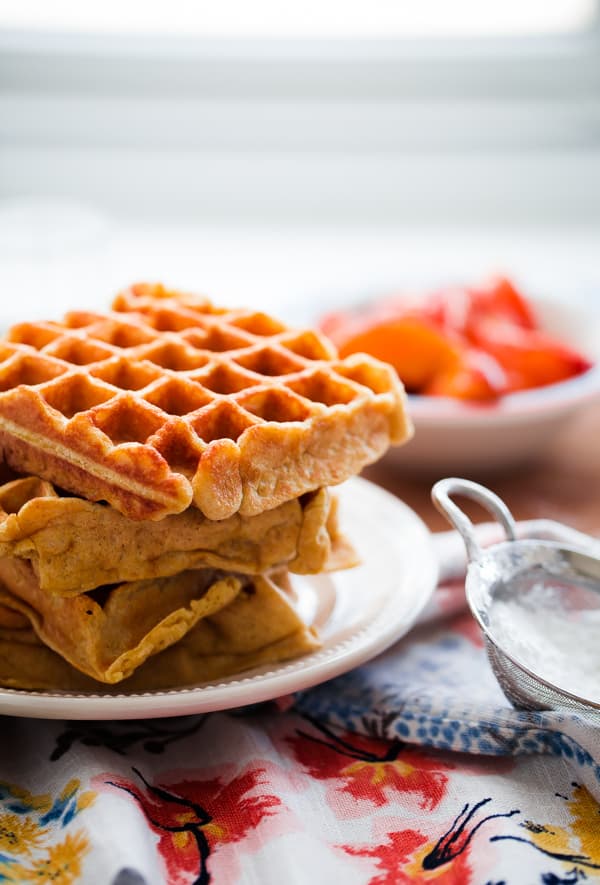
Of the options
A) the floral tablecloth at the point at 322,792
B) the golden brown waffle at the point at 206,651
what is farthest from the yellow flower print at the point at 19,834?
the golden brown waffle at the point at 206,651

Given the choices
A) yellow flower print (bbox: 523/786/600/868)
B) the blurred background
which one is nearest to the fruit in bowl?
yellow flower print (bbox: 523/786/600/868)

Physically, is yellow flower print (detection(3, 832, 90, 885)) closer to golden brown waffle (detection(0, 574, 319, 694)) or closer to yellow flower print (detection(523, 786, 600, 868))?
golden brown waffle (detection(0, 574, 319, 694))

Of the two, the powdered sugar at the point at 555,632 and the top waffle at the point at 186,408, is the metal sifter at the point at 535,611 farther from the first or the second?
the top waffle at the point at 186,408

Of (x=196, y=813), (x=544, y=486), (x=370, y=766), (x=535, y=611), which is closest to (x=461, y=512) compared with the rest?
(x=535, y=611)

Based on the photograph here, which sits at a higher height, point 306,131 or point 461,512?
point 306,131

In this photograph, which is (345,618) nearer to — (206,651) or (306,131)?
(206,651)
